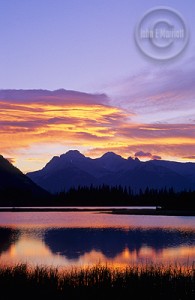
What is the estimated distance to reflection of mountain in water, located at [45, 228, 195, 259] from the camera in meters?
61.9

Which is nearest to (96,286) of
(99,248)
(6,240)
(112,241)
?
(99,248)

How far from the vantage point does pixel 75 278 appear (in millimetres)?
31234

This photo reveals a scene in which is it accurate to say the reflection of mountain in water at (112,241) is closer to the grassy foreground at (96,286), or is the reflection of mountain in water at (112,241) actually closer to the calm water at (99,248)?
the calm water at (99,248)

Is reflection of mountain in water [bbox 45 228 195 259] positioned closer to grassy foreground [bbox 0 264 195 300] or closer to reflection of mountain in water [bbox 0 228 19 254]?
reflection of mountain in water [bbox 0 228 19 254]

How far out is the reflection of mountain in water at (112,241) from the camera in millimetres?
61938

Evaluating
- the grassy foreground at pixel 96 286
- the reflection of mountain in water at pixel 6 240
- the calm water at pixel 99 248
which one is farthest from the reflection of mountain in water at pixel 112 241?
the grassy foreground at pixel 96 286

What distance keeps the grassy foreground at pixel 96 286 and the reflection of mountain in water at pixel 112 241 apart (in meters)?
24.2

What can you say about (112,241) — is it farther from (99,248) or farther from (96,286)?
(96,286)

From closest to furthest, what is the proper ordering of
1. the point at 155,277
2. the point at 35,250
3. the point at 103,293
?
the point at 103,293
the point at 155,277
the point at 35,250

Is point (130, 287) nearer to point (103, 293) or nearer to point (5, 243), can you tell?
point (103, 293)

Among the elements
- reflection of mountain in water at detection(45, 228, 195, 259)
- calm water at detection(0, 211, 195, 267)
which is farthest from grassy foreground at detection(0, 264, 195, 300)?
reflection of mountain in water at detection(45, 228, 195, 259)

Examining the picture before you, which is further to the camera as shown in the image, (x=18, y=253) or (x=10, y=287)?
(x=18, y=253)

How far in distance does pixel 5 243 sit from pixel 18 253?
36.8 feet

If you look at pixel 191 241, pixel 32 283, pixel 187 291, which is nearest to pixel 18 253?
pixel 191 241
